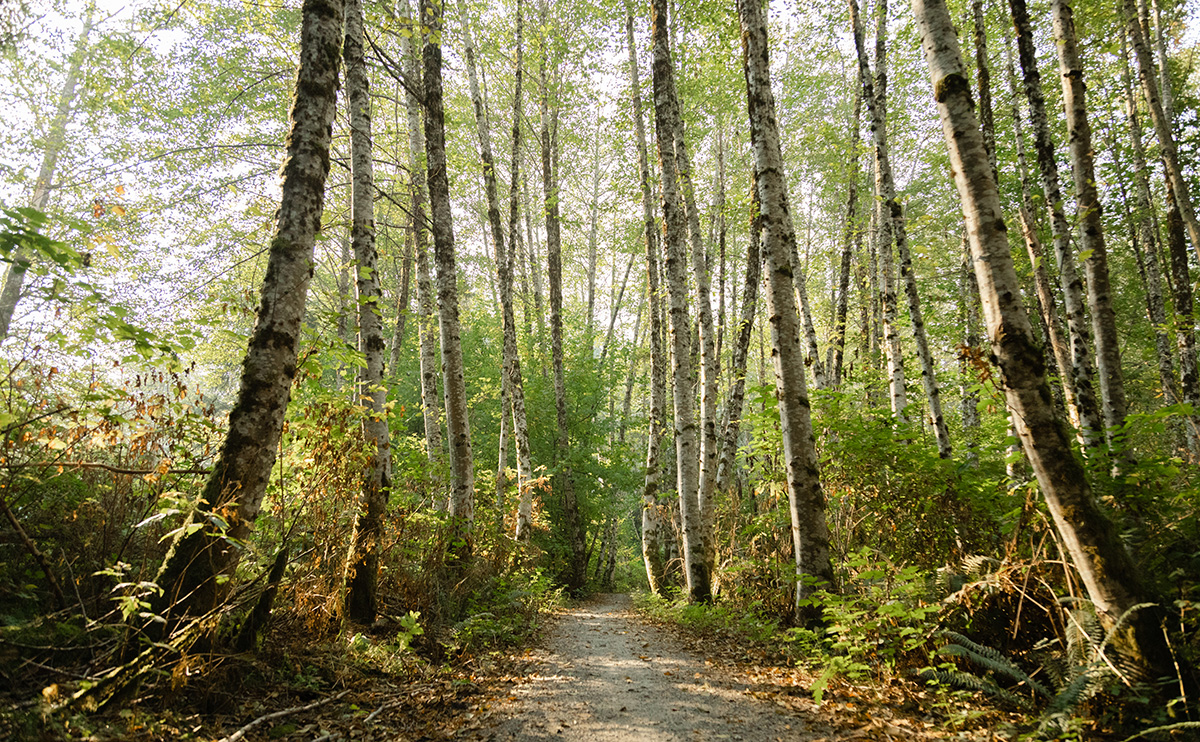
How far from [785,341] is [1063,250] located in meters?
4.12

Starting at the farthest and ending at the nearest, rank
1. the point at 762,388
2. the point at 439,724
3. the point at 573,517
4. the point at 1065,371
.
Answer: the point at 573,517 → the point at 1065,371 → the point at 762,388 → the point at 439,724

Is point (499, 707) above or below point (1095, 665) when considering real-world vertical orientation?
below

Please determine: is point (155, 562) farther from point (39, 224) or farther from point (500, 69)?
point (500, 69)

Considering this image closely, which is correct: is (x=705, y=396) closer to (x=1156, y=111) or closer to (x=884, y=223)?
(x=884, y=223)

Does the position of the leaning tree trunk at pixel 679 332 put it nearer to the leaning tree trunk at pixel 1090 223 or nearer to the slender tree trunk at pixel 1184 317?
the leaning tree trunk at pixel 1090 223

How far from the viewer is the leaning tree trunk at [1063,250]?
19.7ft

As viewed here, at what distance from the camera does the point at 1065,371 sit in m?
7.91

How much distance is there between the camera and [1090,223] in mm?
5648

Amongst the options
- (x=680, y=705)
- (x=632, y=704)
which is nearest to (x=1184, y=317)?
(x=680, y=705)

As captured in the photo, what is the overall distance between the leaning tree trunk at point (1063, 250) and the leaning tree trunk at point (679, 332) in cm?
483

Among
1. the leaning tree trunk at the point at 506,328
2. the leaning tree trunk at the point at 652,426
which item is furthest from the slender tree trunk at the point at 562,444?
the leaning tree trunk at the point at 652,426

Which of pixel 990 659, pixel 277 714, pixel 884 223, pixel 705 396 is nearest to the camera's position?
pixel 277 714

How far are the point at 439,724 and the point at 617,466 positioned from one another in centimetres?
1362

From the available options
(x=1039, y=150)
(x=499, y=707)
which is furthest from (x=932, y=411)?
(x=499, y=707)
